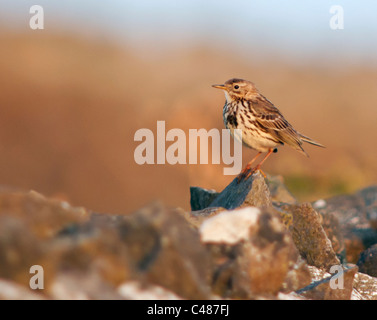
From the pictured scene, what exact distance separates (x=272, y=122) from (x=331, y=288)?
3834 mm

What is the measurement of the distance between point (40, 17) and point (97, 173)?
7.68 metres

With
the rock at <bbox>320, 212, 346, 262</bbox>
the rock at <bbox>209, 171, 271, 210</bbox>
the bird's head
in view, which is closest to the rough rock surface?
the rock at <bbox>209, 171, 271, 210</bbox>

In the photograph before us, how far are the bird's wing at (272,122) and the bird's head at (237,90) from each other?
15 centimetres

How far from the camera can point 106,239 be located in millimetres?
3693

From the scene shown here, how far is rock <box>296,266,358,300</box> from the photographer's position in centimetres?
501

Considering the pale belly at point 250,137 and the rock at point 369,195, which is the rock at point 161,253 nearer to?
the pale belly at point 250,137

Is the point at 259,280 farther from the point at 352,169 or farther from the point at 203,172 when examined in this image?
the point at 352,169

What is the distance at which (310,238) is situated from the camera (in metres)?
6.71

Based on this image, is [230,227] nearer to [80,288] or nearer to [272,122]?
[80,288]

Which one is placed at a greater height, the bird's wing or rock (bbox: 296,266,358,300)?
the bird's wing

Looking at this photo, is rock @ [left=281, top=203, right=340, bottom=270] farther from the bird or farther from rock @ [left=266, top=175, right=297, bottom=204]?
rock @ [left=266, top=175, right=297, bottom=204]

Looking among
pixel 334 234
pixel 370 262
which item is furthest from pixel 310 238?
pixel 334 234

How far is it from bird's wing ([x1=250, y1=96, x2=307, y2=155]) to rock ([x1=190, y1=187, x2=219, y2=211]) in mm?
1251

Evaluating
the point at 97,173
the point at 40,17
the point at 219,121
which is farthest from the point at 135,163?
the point at 40,17
